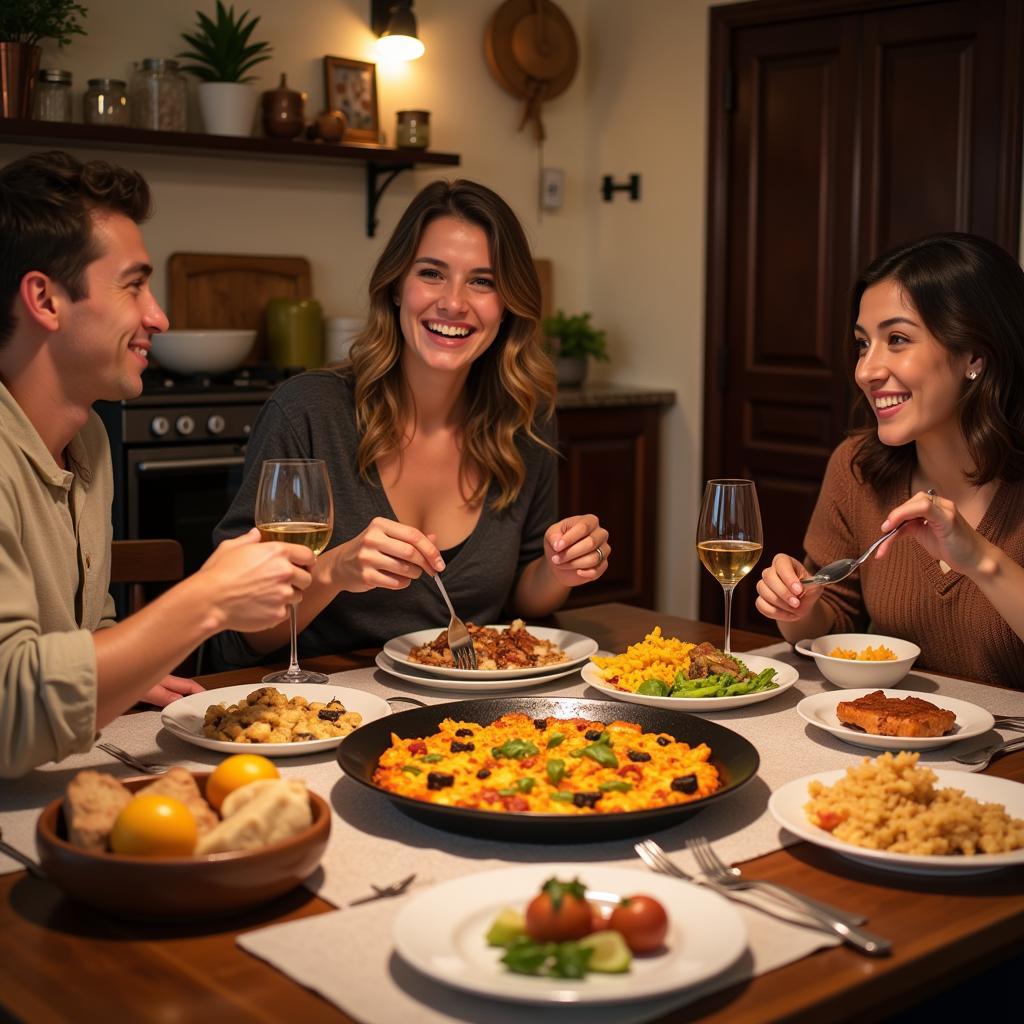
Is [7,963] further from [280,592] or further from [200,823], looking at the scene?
Result: [280,592]

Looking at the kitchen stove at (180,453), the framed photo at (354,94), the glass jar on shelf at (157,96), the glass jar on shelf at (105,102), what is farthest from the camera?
the framed photo at (354,94)

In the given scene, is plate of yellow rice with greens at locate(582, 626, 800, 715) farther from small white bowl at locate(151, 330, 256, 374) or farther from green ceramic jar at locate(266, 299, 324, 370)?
green ceramic jar at locate(266, 299, 324, 370)

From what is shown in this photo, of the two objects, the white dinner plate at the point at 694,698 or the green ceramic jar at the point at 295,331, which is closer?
the white dinner plate at the point at 694,698

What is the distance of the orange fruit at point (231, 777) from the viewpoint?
1.25 metres

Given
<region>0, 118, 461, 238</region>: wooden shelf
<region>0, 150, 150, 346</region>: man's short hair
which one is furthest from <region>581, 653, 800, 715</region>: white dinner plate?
<region>0, 118, 461, 238</region>: wooden shelf

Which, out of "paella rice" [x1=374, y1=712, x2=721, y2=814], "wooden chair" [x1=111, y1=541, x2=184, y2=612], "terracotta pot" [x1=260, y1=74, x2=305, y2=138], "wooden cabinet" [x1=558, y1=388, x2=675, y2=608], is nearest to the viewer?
"paella rice" [x1=374, y1=712, x2=721, y2=814]

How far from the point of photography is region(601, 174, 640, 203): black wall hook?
5453mm

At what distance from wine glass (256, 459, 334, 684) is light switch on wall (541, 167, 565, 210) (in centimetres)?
403

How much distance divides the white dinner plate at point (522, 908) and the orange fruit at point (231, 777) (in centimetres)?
22

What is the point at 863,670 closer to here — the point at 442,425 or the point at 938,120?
the point at 442,425

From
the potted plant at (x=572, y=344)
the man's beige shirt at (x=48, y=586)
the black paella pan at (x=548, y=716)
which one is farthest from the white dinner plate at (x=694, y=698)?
the potted plant at (x=572, y=344)

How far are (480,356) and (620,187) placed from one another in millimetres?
3040

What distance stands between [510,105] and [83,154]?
178 cm

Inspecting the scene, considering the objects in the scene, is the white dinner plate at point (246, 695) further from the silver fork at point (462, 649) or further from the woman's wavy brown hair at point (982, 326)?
the woman's wavy brown hair at point (982, 326)
